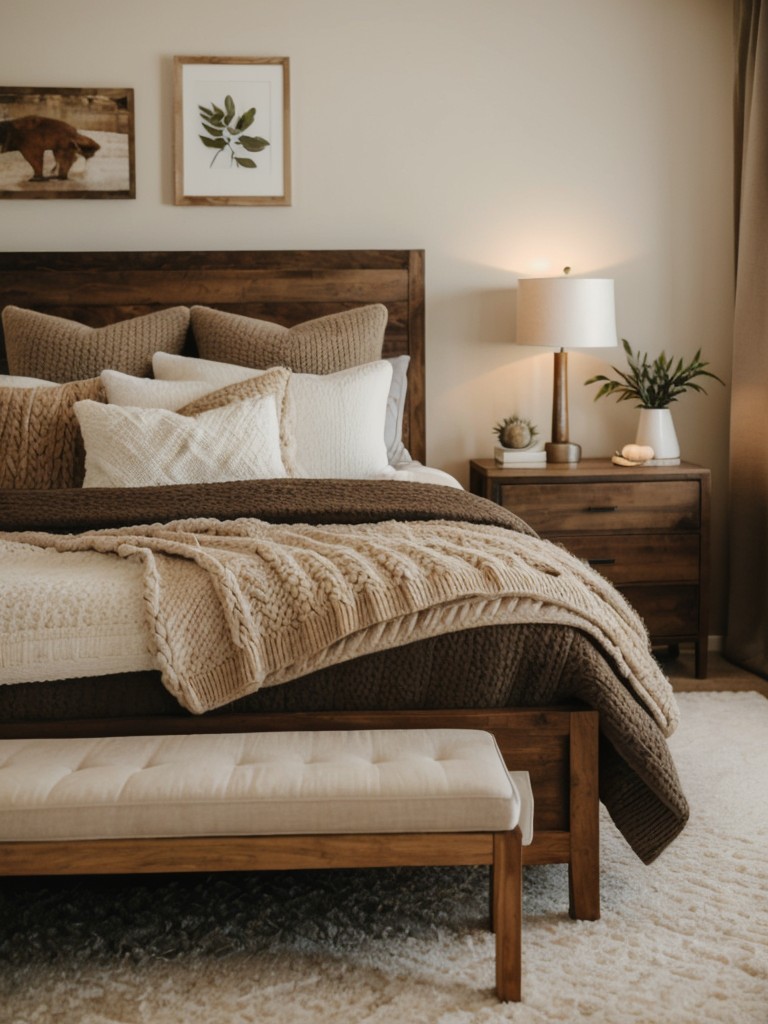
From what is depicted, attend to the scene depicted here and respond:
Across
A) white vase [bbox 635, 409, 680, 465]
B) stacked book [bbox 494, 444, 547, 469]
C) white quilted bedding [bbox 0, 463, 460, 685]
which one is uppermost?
white vase [bbox 635, 409, 680, 465]

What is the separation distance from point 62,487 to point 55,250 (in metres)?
1.28

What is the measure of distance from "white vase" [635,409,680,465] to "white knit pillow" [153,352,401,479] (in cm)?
102

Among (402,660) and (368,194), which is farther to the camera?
(368,194)

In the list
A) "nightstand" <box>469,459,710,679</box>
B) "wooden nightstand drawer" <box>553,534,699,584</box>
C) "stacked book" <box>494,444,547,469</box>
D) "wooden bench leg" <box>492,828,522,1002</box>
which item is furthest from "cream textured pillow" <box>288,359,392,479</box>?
"wooden bench leg" <box>492,828,522,1002</box>

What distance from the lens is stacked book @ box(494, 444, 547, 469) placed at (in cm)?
373

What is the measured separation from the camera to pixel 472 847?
1632mm

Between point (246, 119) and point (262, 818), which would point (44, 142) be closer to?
point (246, 119)

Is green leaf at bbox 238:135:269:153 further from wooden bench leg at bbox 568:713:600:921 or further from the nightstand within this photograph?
wooden bench leg at bbox 568:713:600:921

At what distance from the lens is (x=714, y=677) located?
367 cm

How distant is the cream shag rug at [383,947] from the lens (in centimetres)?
168

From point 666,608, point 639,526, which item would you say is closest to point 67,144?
point 639,526

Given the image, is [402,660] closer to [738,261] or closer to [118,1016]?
[118,1016]

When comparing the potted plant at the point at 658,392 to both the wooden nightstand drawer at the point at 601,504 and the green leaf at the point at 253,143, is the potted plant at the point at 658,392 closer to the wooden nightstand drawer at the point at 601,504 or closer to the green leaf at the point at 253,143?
the wooden nightstand drawer at the point at 601,504

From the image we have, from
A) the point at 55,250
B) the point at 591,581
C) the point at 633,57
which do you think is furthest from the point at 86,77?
the point at 591,581
